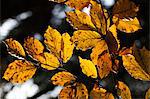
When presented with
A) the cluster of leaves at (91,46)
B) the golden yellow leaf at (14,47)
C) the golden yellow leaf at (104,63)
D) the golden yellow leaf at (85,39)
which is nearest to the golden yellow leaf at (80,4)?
the cluster of leaves at (91,46)

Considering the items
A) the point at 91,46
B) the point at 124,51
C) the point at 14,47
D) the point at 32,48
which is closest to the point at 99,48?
the point at 91,46

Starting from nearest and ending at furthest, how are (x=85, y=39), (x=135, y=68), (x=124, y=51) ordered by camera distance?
1. (x=135, y=68)
2. (x=85, y=39)
3. (x=124, y=51)

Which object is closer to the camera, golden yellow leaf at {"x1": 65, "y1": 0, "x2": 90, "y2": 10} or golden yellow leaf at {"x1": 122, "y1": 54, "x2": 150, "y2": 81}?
golden yellow leaf at {"x1": 122, "y1": 54, "x2": 150, "y2": 81}

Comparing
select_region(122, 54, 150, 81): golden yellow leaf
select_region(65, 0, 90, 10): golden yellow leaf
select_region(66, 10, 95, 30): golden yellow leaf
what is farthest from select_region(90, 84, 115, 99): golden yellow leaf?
select_region(65, 0, 90, 10): golden yellow leaf

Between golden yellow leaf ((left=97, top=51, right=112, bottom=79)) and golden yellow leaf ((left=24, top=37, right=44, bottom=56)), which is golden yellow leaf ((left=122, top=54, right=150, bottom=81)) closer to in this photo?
golden yellow leaf ((left=97, top=51, right=112, bottom=79))

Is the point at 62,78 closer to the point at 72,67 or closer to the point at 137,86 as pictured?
the point at 72,67

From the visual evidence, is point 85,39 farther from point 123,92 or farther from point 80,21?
point 123,92

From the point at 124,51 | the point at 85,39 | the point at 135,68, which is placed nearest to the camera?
the point at 135,68
